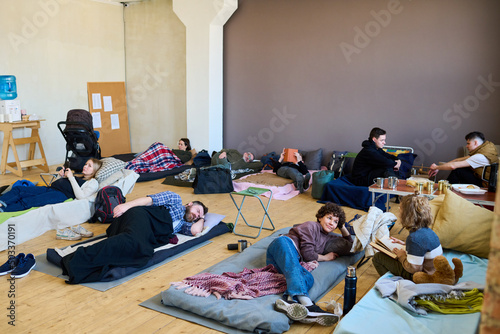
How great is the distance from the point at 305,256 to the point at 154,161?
15.6 ft

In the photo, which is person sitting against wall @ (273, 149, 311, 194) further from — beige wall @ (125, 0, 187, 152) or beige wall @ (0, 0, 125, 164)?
beige wall @ (0, 0, 125, 164)

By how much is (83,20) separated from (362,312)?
8174 millimetres

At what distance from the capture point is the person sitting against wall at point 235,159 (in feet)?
25.8

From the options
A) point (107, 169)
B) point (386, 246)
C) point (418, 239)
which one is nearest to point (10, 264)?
point (107, 169)

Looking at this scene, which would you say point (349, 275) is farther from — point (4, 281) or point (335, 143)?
point (335, 143)

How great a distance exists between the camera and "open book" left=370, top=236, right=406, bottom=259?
3.67 m

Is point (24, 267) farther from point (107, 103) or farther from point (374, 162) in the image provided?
point (107, 103)

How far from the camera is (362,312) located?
298cm

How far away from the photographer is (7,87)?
784cm

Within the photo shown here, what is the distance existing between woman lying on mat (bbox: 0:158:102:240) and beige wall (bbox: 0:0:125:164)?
3188 mm

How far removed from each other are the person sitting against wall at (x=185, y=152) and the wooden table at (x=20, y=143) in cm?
230

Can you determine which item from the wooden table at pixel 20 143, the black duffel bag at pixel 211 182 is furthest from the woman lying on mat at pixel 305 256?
the wooden table at pixel 20 143

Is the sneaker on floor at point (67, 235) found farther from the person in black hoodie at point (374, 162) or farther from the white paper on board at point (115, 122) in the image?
the white paper on board at point (115, 122)

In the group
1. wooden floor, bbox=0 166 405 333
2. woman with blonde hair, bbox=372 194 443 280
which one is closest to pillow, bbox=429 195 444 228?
wooden floor, bbox=0 166 405 333
